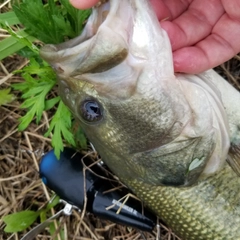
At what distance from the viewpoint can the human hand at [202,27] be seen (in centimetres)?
192

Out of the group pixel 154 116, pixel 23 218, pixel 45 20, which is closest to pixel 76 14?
pixel 45 20

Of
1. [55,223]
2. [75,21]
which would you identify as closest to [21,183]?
[55,223]

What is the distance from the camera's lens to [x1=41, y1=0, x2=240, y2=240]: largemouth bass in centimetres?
163

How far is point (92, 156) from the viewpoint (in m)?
Result: 2.77

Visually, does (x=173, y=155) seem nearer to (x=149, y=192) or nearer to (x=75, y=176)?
(x=149, y=192)

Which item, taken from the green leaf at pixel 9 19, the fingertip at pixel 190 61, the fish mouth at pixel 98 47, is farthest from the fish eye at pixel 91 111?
the green leaf at pixel 9 19

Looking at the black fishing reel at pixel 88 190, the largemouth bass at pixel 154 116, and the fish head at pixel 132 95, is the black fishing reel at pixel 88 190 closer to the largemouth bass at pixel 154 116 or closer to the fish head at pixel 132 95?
the largemouth bass at pixel 154 116

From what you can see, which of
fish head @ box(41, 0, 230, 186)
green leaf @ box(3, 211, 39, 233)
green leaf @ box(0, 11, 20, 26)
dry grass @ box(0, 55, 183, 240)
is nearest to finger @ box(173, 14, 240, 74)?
fish head @ box(41, 0, 230, 186)

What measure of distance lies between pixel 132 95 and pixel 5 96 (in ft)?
4.33

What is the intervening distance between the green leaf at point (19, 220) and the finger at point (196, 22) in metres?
1.47

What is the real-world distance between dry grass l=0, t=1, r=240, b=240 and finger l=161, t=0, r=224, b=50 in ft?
3.83

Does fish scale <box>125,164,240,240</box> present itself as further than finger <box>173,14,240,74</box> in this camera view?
Yes

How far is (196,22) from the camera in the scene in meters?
2.03

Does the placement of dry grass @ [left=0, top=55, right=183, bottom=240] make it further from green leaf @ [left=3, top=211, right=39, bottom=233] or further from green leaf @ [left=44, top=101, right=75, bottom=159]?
green leaf @ [left=44, top=101, right=75, bottom=159]
